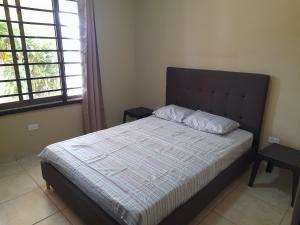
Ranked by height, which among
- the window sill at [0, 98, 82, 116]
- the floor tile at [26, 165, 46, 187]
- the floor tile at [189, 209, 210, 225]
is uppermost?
the window sill at [0, 98, 82, 116]

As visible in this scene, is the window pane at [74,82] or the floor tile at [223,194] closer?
the floor tile at [223,194]

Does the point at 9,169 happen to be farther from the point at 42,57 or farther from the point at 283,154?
the point at 283,154

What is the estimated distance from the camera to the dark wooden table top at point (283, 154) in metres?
2.04

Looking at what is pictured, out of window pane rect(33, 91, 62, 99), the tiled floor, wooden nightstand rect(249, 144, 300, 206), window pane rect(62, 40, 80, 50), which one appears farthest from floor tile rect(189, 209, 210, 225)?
window pane rect(62, 40, 80, 50)

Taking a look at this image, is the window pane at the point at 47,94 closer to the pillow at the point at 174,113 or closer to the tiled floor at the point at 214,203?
the tiled floor at the point at 214,203

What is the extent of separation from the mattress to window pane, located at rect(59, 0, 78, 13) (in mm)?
1799

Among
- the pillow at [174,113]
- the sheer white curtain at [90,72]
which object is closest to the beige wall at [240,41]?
the pillow at [174,113]

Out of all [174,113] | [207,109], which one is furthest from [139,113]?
[207,109]

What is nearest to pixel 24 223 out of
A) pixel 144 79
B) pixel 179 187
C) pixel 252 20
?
pixel 179 187

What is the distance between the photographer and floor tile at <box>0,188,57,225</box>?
1.85 meters

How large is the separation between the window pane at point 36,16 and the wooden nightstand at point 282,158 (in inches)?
119

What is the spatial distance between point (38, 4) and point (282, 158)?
10.9ft

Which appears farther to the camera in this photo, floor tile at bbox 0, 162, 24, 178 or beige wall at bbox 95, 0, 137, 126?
beige wall at bbox 95, 0, 137, 126

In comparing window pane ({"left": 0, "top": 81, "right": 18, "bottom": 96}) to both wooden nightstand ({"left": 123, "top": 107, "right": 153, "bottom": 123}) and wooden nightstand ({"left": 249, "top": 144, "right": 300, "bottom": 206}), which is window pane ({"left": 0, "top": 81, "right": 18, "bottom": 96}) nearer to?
wooden nightstand ({"left": 123, "top": 107, "right": 153, "bottom": 123})
